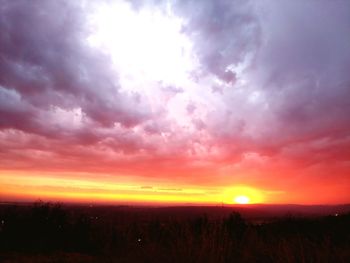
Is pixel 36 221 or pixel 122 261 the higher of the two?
pixel 36 221

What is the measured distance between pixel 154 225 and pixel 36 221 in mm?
7137

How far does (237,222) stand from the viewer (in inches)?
957

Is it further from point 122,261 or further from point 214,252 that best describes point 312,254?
point 122,261

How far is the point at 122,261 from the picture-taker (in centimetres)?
950

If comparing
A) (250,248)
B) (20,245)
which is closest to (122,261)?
(250,248)

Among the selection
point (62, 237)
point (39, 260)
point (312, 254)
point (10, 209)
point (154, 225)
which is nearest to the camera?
point (312, 254)

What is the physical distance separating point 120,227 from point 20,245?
218 inches

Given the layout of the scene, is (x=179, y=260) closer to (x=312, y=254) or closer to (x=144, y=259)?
(x=144, y=259)

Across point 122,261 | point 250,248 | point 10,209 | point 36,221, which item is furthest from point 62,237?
point 250,248

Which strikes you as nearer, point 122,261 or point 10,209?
point 122,261

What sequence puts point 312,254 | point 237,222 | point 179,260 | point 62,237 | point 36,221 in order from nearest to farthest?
point 179,260 → point 312,254 → point 62,237 → point 36,221 → point 237,222

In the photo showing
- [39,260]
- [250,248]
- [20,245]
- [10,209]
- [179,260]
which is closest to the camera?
[179,260]

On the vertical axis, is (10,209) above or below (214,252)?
above

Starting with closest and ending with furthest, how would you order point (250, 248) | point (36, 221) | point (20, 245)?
point (250, 248), point (20, 245), point (36, 221)
